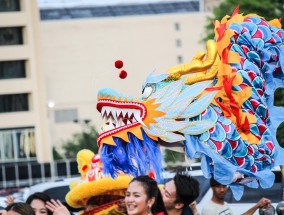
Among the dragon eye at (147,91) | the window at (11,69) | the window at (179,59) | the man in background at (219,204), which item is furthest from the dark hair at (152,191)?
the window at (179,59)

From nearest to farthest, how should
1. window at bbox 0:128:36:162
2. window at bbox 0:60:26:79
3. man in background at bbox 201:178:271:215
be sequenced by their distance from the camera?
Answer: 1. man in background at bbox 201:178:271:215
2. window at bbox 0:60:26:79
3. window at bbox 0:128:36:162

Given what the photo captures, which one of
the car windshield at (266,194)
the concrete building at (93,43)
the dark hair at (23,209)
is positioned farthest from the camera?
the concrete building at (93,43)

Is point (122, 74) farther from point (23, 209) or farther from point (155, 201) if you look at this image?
point (23, 209)

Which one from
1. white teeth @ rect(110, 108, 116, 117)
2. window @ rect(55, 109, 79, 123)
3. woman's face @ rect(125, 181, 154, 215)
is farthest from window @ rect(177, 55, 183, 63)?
woman's face @ rect(125, 181, 154, 215)

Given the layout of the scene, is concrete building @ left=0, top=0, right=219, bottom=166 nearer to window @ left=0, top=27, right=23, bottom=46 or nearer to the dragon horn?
window @ left=0, top=27, right=23, bottom=46

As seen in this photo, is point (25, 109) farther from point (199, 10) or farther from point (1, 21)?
point (199, 10)

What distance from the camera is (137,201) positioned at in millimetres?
10680

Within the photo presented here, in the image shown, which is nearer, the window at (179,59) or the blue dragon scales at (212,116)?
the blue dragon scales at (212,116)

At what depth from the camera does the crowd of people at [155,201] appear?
35.2 feet

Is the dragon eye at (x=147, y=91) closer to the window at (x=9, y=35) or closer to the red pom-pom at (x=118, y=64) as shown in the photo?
the red pom-pom at (x=118, y=64)

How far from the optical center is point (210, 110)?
38.4ft

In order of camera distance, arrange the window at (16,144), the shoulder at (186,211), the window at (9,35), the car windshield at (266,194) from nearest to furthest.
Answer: the shoulder at (186,211) → the car windshield at (266,194) → the window at (9,35) → the window at (16,144)

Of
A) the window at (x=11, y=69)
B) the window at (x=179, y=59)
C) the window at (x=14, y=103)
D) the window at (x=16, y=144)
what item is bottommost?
the window at (x=16, y=144)

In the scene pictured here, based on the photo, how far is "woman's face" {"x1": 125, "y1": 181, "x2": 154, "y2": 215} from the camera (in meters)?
10.6
